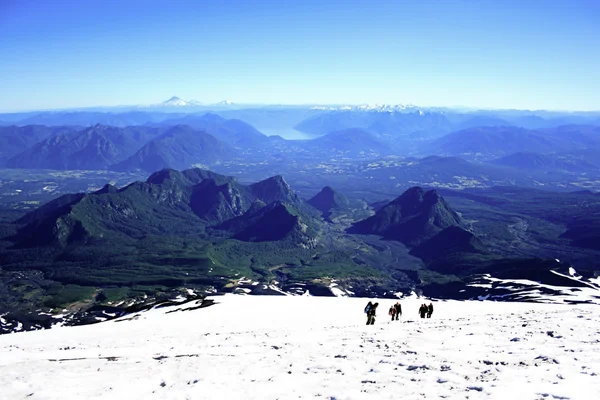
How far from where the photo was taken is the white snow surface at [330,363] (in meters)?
26.9

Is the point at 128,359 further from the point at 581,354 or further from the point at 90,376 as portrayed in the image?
the point at 581,354

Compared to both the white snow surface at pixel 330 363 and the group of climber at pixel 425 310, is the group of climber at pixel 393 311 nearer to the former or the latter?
the group of climber at pixel 425 310

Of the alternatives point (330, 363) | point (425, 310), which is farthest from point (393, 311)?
point (330, 363)

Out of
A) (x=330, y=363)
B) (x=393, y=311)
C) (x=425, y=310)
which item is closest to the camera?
(x=330, y=363)

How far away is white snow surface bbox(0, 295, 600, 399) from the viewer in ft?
88.2

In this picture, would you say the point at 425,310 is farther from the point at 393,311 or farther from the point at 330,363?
the point at 330,363

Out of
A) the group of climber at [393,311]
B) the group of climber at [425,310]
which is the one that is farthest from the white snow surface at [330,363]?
the group of climber at [425,310]

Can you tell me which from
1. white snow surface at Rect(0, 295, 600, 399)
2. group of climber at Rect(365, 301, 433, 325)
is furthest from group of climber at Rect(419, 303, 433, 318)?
white snow surface at Rect(0, 295, 600, 399)

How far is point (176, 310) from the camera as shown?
257 feet

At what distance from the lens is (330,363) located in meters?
33.5

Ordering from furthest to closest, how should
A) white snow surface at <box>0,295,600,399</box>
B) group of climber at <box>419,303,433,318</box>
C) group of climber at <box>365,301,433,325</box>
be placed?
group of climber at <box>419,303,433,318</box> → group of climber at <box>365,301,433,325</box> → white snow surface at <box>0,295,600,399</box>

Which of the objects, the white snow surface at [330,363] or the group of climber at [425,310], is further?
the group of climber at [425,310]

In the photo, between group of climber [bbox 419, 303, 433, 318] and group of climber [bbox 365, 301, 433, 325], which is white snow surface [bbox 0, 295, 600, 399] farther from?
group of climber [bbox 419, 303, 433, 318]

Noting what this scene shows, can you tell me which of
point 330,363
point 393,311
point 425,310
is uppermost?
point 330,363
